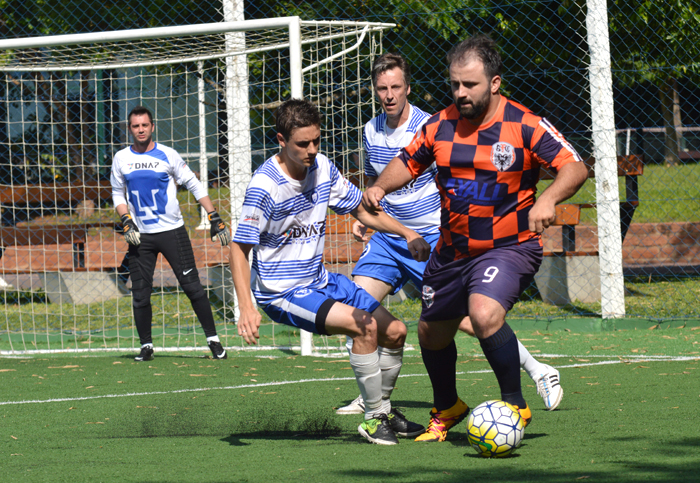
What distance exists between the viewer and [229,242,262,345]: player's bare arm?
377 cm

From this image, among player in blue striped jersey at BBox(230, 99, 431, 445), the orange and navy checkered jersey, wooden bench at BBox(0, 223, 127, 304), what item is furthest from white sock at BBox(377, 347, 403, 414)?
wooden bench at BBox(0, 223, 127, 304)

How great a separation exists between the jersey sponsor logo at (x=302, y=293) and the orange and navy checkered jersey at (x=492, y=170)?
0.75m

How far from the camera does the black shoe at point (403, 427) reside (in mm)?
4047

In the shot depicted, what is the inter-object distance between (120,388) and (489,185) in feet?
11.4

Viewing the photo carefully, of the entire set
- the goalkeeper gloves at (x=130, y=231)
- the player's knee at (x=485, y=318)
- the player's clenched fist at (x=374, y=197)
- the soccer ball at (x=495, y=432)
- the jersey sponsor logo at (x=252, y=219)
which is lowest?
the soccer ball at (x=495, y=432)

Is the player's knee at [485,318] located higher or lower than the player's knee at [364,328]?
higher

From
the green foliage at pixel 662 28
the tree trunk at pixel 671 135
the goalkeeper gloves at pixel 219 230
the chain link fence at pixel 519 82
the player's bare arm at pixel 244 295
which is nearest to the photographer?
the player's bare arm at pixel 244 295

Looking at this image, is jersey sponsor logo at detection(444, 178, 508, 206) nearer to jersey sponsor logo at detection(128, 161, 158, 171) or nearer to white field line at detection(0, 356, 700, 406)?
white field line at detection(0, 356, 700, 406)

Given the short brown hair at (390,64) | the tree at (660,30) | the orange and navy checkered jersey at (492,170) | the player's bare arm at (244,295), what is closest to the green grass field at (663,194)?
the tree at (660,30)

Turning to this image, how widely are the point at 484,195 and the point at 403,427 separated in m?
1.26

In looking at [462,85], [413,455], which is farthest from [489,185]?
[413,455]

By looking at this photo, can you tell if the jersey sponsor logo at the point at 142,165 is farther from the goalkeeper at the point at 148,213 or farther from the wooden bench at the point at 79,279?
the wooden bench at the point at 79,279

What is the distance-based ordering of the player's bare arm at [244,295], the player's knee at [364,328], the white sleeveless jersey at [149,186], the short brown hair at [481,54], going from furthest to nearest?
the white sleeveless jersey at [149,186], the player's knee at [364,328], the player's bare arm at [244,295], the short brown hair at [481,54]

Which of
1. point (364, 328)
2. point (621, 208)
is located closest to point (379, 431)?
point (364, 328)
